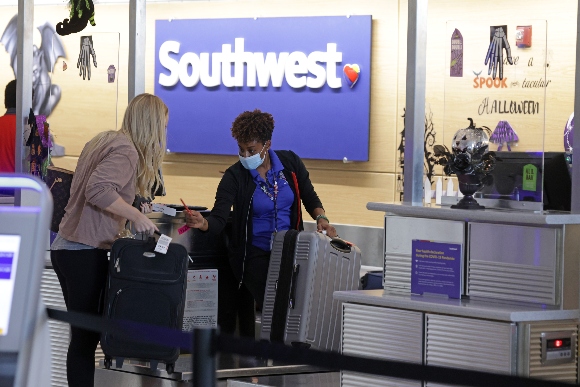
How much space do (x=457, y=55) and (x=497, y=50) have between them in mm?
211

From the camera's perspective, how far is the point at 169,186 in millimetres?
7848

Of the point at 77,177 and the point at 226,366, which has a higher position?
the point at 77,177

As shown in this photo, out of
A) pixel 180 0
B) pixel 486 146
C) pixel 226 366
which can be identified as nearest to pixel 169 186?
pixel 180 0

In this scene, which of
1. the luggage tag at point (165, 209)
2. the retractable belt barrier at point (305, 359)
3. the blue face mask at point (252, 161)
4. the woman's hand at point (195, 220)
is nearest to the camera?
the retractable belt barrier at point (305, 359)

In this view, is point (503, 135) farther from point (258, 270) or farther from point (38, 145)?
point (38, 145)

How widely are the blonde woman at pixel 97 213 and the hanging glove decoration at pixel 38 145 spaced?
195 centimetres

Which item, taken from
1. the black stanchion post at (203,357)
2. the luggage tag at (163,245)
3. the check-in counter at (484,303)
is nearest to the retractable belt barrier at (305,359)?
the black stanchion post at (203,357)

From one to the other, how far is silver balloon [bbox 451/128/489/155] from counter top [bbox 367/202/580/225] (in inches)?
10.9

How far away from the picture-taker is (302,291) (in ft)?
17.6

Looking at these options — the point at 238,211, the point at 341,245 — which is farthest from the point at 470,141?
the point at 238,211

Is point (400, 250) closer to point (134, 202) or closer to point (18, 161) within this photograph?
point (134, 202)

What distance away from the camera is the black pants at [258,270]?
5645mm

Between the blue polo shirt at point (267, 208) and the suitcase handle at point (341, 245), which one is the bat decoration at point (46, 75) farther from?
the suitcase handle at point (341, 245)

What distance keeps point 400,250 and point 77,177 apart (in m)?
1.49
